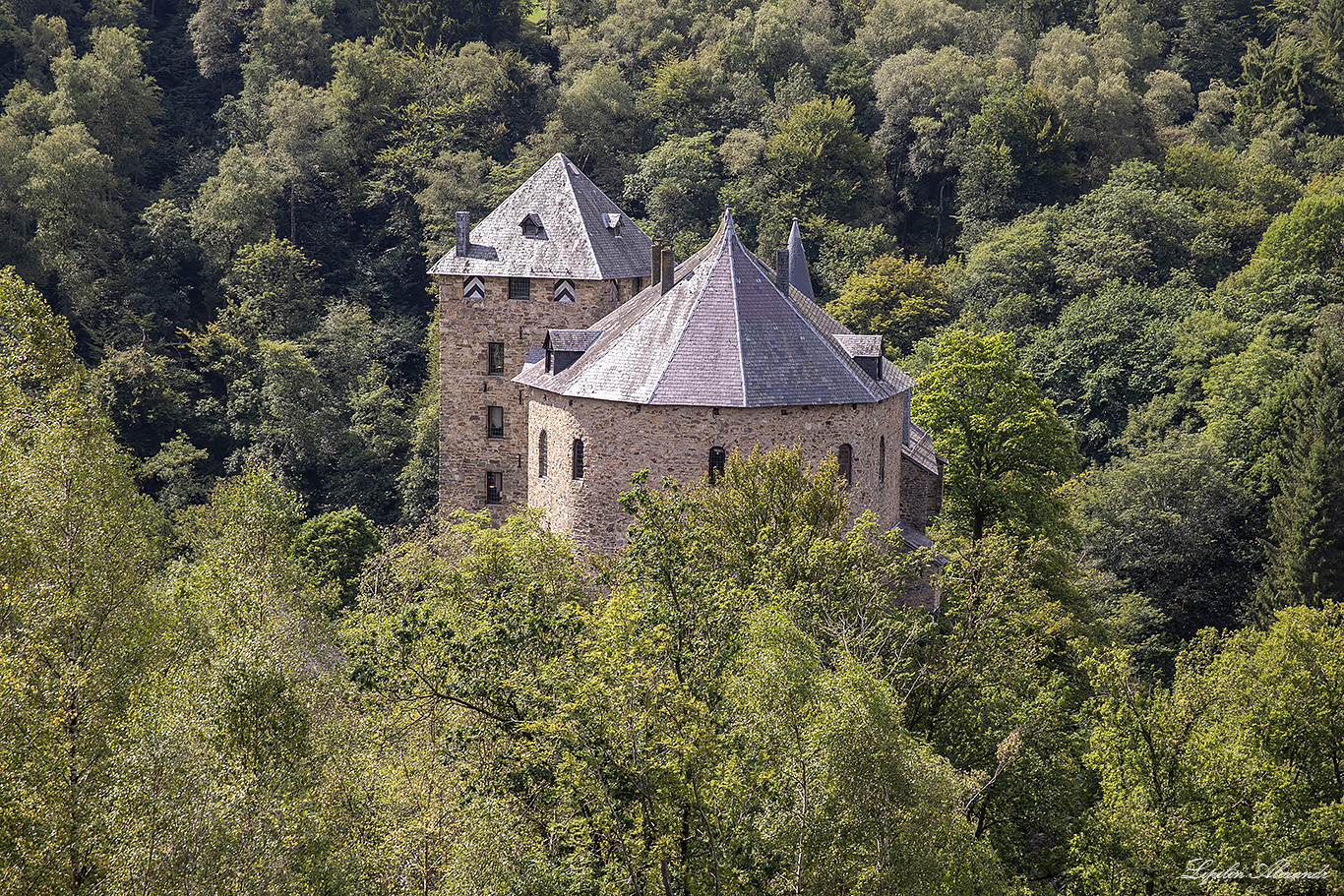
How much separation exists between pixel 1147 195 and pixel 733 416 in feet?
143

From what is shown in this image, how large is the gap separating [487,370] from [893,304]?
2810cm

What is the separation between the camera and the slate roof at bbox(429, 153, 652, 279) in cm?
4462

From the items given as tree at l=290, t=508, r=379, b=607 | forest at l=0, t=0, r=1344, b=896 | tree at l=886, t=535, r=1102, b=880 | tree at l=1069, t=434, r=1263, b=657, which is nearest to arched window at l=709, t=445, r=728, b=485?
forest at l=0, t=0, r=1344, b=896

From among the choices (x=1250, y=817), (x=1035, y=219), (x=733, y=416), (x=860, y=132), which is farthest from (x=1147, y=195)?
(x=1250, y=817)

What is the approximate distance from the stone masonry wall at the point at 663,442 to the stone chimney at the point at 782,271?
5545 mm

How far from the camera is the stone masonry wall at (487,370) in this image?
4462 centimetres

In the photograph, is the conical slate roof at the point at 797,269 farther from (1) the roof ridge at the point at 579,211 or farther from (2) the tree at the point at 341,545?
(2) the tree at the point at 341,545

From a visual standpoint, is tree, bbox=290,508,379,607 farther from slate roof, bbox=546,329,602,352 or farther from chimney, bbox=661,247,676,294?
chimney, bbox=661,247,676,294

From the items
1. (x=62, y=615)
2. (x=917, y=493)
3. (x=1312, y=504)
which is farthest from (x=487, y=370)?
(x=1312, y=504)

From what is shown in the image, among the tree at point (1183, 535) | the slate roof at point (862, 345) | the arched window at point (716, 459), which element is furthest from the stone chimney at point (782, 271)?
the tree at point (1183, 535)

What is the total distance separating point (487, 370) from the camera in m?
45.8

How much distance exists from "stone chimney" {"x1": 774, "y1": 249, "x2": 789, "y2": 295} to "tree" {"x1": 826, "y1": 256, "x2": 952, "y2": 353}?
77.2 feet

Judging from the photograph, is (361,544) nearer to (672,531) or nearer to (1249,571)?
(672,531)

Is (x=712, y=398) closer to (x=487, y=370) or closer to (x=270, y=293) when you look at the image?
(x=487, y=370)
